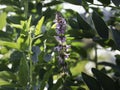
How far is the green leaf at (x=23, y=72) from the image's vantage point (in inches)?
59.6

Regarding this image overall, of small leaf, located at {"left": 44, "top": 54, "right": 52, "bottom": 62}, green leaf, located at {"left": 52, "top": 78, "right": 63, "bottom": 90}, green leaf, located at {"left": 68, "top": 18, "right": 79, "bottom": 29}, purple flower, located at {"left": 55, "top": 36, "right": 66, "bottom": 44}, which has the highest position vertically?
purple flower, located at {"left": 55, "top": 36, "right": 66, "bottom": 44}

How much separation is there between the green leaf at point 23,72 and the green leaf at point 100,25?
14.9 inches

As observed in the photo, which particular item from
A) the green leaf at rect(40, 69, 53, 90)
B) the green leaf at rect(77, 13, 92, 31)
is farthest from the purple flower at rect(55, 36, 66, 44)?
the green leaf at rect(77, 13, 92, 31)

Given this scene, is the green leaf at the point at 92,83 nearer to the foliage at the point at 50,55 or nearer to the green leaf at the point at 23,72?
the foliage at the point at 50,55

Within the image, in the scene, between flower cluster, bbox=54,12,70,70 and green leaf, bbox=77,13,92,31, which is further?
green leaf, bbox=77,13,92,31

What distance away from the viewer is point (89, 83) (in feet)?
5.32

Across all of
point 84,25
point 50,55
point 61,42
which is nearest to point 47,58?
point 50,55

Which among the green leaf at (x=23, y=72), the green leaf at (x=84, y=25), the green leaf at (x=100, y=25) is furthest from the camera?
the green leaf at (x=84, y=25)

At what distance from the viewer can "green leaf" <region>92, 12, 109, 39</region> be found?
5.49 ft

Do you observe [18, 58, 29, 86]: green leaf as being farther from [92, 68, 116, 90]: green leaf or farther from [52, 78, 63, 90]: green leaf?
[92, 68, 116, 90]: green leaf

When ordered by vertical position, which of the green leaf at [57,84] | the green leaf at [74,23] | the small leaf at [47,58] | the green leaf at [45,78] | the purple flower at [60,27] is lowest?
the green leaf at [57,84]

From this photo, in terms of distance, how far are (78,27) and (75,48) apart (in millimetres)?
472

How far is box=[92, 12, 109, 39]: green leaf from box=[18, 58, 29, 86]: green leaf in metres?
0.38

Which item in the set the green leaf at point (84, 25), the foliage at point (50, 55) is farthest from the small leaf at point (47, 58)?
the green leaf at point (84, 25)
